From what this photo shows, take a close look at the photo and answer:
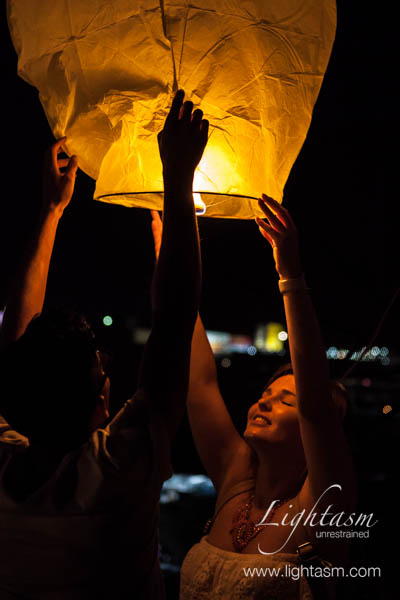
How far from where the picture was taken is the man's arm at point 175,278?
104 cm

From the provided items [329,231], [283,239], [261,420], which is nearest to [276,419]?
[261,420]

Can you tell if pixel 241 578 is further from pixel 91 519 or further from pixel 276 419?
pixel 91 519

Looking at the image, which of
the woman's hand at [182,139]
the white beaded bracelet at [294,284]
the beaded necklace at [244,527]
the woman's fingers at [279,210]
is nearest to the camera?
the woman's hand at [182,139]

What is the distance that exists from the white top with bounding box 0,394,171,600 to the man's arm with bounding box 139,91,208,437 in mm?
50

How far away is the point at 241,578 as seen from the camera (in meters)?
1.55

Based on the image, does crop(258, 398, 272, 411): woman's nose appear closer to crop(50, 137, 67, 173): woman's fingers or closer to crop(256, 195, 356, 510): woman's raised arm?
crop(256, 195, 356, 510): woman's raised arm

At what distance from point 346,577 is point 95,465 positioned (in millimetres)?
1083

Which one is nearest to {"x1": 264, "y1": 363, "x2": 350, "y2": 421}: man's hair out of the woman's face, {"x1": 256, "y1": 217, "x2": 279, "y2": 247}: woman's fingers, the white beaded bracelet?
the woman's face

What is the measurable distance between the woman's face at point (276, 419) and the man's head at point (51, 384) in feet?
2.64

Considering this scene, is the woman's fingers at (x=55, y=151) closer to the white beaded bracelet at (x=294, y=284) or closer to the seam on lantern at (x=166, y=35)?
the seam on lantern at (x=166, y=35)

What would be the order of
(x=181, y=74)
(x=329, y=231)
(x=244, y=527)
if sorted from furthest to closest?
1. (x=329, y=231)
2. (x=244, y=527)
3. (x=181, y=74)

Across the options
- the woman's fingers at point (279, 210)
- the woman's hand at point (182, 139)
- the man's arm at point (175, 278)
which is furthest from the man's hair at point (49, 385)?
the woman's fingers at point (279, 210)

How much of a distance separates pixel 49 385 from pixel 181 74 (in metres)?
0.69

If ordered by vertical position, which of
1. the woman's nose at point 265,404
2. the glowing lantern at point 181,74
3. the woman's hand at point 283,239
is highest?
the glowing lantern at point 181,74
